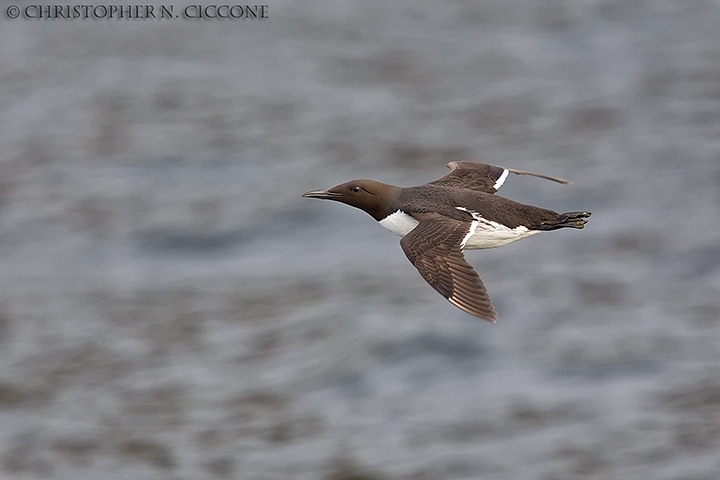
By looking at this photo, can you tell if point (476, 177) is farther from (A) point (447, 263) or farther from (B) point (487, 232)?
(A) point (447, 263)

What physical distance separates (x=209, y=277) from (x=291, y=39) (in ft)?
22.0

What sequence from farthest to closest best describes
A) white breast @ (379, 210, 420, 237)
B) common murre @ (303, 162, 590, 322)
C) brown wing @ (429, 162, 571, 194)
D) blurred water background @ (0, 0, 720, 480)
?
blurred water background @ (0, 0, 720, 480), brown wing @ (429, 162, 571, 194), white breast @ (379, 210, 420, 237), common murre @ (303, 162, 590, 322)

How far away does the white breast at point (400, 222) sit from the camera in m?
9.01

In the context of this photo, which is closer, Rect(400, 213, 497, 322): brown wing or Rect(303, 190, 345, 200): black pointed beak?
Rect(400, 213, 497, 322): brown wing

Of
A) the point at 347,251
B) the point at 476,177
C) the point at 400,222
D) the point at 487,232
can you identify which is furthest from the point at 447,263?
the point at 347,251

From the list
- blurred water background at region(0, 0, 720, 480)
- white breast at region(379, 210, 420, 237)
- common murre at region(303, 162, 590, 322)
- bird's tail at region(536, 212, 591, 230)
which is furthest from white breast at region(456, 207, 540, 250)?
blurred water background at region(0, 0, 720, 480)

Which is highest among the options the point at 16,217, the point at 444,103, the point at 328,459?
the point at 444,103

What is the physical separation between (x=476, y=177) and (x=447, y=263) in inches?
76.8

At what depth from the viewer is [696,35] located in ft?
65.2

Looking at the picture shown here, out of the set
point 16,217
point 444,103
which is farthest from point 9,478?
point 444,103

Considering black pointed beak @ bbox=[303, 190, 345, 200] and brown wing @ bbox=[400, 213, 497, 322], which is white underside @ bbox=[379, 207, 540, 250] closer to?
brown wing @ bbox=[400, 213, 497, 322]

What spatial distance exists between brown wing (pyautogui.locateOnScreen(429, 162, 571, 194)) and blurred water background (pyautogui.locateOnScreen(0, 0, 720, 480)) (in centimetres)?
326

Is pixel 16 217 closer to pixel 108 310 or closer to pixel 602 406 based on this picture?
pixel 108 310

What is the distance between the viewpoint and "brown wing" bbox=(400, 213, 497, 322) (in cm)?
780
